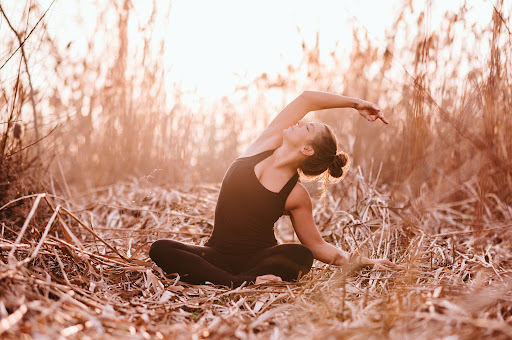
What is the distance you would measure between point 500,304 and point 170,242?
3.90 ft

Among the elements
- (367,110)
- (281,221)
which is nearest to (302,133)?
(367,110)

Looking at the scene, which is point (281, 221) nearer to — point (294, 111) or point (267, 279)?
point (294, 111)

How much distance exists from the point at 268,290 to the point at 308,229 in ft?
1.25

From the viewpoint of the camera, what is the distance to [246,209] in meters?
2.11

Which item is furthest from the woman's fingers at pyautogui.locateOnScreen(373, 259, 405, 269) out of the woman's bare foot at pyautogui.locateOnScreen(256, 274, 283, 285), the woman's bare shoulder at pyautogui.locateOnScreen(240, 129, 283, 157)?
the woman's bare shoulder at pyautogui.locateOnScreen(240, 129, 283, 157)

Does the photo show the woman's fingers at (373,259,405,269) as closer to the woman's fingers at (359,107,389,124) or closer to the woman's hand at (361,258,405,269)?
A: the woman's hand at (361,258,405,269)

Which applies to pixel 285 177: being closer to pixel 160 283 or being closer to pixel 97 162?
pixel 160 283

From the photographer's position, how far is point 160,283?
6.14 ft

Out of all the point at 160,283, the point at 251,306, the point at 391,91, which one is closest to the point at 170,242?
the point at 160,283

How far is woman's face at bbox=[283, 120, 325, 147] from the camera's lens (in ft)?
6.93

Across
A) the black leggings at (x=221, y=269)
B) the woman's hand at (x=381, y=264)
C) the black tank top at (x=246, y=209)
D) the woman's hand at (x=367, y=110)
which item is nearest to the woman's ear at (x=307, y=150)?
the black tank top at (x=246, y=209)

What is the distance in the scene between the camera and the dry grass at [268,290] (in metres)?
1.29

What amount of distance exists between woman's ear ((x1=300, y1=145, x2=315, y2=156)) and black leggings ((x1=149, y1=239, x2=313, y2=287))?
1.24ft

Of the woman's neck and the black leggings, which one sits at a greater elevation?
the woman's neck
